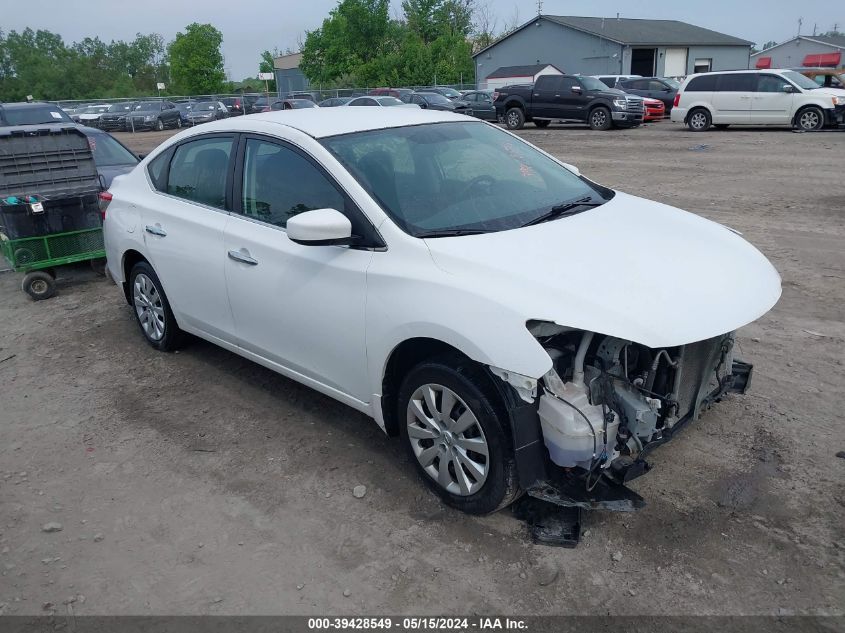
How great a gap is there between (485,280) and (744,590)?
1.65 meters

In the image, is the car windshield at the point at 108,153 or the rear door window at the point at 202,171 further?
the car windshield at the point at 108,153

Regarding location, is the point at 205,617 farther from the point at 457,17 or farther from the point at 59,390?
the point at 457,17

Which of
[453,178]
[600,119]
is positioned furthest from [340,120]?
[600,119]

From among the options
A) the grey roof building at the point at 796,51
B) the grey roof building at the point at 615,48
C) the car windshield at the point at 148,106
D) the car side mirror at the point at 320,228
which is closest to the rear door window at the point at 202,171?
the car side mirror at the point at 320,228

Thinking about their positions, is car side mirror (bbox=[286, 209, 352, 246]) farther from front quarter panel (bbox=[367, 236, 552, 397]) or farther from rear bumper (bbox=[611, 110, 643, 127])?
rear bumper (bbox=[611, 110, 643, 127])

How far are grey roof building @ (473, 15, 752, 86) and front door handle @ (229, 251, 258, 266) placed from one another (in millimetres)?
43104

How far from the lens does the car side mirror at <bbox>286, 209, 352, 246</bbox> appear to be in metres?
3.46

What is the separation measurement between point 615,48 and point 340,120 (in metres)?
43.4

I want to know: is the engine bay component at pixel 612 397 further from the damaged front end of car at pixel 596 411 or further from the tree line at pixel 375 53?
the tree line at pixel 375 53

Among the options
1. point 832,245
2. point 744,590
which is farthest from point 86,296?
point 832,245

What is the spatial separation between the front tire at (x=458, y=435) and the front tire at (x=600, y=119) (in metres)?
22.1

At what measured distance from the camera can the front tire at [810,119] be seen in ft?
64.2

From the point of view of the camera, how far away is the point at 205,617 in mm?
2922

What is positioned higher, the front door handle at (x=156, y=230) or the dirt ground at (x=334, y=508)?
the front door handle at (x=156, y=230)
